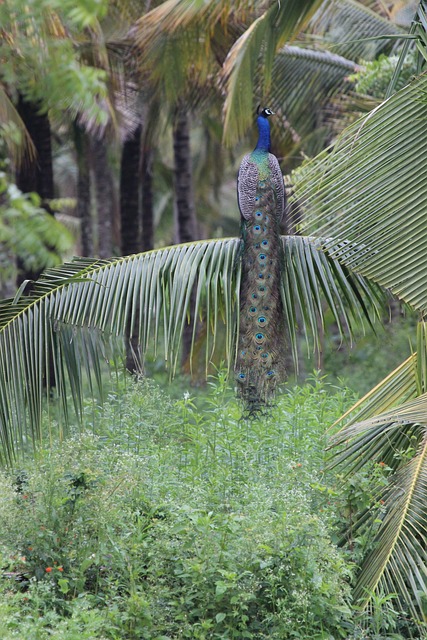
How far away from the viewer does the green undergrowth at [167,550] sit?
15.0ft

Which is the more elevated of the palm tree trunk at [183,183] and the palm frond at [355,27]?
the palm frond at [355,27]

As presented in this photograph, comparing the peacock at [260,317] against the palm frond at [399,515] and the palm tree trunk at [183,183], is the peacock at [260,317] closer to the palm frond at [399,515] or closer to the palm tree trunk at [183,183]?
the palm frond at [399,515]

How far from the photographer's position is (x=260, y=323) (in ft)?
19.4

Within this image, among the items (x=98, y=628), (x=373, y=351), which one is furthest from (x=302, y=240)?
(x=373, y=351)

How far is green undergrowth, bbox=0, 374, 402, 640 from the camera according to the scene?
457 cm

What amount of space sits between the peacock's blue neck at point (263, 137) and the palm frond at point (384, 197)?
1.41 metres

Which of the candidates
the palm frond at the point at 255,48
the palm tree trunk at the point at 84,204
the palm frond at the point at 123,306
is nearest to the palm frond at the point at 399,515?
the palm frond at the point at 123,306

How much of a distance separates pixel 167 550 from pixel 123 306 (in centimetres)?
153

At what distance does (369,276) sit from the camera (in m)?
5.36

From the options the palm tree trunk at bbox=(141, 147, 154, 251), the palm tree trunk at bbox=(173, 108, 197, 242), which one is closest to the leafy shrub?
the palm tree trunk at bbox=(173, 108, 197, 242)

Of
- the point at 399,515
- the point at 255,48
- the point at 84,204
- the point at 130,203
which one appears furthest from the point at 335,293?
the point at 84,204

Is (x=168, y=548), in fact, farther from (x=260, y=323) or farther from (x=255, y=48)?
(x=255, y=48)

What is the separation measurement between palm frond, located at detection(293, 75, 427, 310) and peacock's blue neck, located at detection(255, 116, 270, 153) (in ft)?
4.64

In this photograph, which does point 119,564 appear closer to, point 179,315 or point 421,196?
point 179,315
